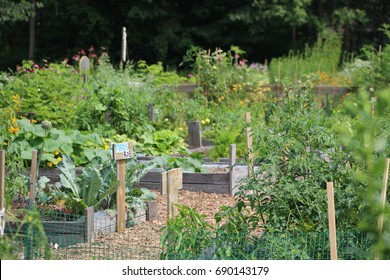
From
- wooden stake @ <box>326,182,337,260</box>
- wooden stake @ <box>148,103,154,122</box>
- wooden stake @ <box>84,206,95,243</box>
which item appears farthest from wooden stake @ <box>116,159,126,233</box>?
wooden stake @ <box>148,103,154,122</box>

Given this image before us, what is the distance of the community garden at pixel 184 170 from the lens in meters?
5.27

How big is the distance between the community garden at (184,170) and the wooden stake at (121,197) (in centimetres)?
5

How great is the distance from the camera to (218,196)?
8625mm

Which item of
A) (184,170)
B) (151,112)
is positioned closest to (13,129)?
(184,170)

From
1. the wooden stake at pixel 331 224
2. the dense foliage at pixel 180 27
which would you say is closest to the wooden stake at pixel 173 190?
the wooden stake at pixel 331 224

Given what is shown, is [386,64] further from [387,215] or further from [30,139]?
[387,215]

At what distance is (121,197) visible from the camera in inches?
272

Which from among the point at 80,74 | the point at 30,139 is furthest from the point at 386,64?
the point at 30,139

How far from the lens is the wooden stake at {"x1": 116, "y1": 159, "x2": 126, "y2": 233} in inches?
269

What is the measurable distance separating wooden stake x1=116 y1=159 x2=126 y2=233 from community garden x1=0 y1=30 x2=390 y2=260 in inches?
1.9

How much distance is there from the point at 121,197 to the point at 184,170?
2.15m

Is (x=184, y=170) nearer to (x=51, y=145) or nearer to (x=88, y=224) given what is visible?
(x=51, y=145)

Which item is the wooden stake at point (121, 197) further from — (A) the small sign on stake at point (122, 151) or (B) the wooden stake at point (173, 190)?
(B) the wooden stake at point (173, 190)

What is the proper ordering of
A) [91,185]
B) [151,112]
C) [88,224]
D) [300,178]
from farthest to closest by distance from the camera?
1. [151,112]
2. [91,185]
3. [88,224]
4. [300,178]
